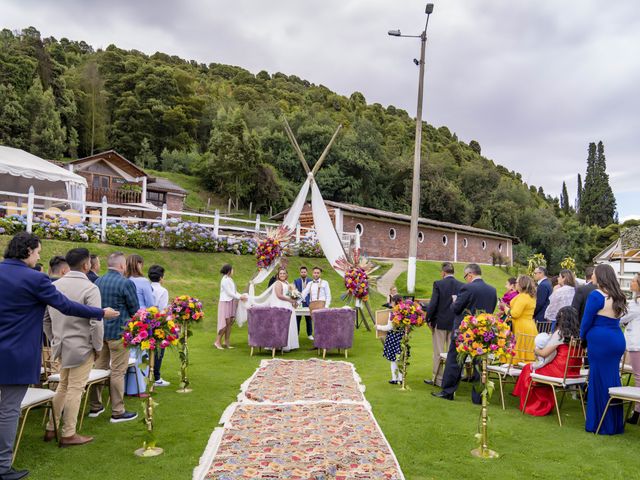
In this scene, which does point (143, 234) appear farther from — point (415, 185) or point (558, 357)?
point (558, 357)

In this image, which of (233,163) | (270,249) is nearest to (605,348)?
(270,249)

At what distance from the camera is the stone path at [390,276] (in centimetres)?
2181

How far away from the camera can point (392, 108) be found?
8162cm

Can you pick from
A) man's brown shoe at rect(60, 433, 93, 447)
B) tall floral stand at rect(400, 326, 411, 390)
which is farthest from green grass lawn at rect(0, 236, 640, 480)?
tall floral stand at rect(400, 326, 411, 390)

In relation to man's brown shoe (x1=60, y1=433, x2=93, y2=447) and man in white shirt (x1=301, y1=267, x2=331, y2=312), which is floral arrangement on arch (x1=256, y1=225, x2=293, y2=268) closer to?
man in white shirt (x1=301, y1=267, x2=331, y2=312)

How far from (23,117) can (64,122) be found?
661cm

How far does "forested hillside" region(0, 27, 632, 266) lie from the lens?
4088 cm

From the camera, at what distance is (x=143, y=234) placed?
53.9 feet

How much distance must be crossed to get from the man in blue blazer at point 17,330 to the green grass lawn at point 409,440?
1.78 feet

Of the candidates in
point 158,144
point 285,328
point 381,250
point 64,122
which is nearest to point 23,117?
point 64,122

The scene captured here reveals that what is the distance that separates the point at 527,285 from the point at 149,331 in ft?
17.9

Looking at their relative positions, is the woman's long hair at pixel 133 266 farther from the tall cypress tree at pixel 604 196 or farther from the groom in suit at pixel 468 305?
the tall cypress tree at pixel 604 196

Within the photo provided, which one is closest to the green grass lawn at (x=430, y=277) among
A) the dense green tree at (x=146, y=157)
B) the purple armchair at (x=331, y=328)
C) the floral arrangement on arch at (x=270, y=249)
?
the floral arrangement on arch at (x=270, y=249)

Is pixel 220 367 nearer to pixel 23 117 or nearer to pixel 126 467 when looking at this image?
pixel 126 467
